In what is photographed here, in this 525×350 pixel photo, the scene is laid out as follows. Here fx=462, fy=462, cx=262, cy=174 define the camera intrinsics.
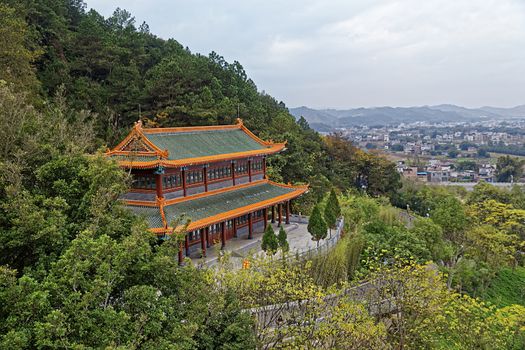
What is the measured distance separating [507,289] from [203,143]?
17.9 metres

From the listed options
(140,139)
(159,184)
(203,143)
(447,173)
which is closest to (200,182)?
(203,143)

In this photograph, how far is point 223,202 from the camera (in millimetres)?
20344

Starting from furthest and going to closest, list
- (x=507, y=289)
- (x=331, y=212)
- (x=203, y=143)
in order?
(x=507, y=289), (x=331, y=212), (x=203, y=143)

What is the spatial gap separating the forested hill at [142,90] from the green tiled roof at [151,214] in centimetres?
1230

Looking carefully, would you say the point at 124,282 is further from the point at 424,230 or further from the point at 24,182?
the point at 424,230

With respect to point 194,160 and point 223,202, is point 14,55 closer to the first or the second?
point 194,160

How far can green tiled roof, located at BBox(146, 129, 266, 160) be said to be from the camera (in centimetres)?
1903

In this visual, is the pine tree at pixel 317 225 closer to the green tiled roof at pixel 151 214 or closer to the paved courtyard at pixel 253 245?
the paved courtyard at pixel 253 245

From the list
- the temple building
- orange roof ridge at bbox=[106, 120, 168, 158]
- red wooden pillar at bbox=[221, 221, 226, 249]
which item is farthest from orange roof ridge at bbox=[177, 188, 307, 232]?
orange roof ridge at bbox=[106, 120, 168, 158]

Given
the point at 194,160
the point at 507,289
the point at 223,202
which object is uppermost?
the point at 194,160

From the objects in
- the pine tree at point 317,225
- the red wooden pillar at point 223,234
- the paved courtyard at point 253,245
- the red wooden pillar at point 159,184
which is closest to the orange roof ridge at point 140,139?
the red wooden pillar at point 159,184

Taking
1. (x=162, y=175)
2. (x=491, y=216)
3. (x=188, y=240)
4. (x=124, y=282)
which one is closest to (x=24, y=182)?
(x=124, y=282)

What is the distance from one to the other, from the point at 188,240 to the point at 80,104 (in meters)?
20.3

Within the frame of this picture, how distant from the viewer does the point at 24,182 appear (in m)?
9.95
